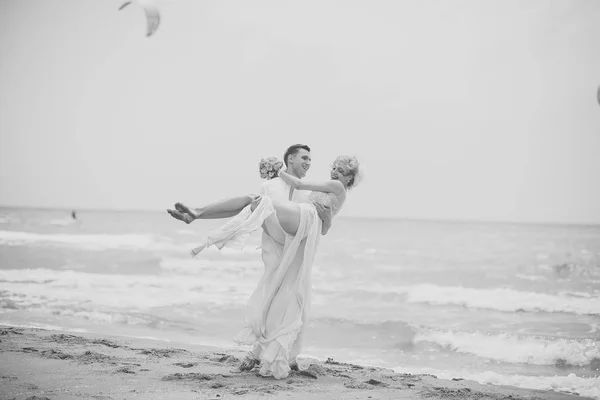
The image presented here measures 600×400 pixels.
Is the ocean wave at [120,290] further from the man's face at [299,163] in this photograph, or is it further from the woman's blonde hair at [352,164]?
the woman's blonde hair at [352,164]

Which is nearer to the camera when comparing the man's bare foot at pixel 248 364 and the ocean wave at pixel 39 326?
the man's bare foot at pixel 248 364

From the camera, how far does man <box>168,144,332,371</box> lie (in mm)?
4426

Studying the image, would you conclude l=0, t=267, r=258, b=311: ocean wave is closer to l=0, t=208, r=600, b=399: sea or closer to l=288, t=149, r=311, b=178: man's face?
l=0, t=208, r=600, b=399: sea

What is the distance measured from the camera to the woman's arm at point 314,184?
15.1 feet

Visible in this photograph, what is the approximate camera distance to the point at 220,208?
4.43 metres

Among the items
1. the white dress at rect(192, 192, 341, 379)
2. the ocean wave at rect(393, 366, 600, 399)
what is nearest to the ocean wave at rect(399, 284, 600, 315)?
the ocean wave at rect(393, 366, 600, 399)

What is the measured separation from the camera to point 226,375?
475 cm

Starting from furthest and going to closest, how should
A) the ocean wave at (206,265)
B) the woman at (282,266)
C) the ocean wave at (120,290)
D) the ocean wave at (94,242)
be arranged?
the ocean wave at (94,242)
the ocean wave at (206,265)
the ocean wave at (120,290)
the woman at (282,266)

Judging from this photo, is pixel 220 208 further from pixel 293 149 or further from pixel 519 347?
pixel 519 347

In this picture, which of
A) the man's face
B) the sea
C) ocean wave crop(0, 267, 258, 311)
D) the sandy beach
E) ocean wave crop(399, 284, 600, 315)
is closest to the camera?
the sandy beach

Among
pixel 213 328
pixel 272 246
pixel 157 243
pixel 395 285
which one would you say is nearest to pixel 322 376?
pixel 272 246

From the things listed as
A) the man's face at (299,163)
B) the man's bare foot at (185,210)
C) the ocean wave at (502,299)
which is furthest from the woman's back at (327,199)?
the ocean wave at (502,299)

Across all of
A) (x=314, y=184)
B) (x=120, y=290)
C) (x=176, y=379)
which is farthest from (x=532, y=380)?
(x=120, y=290)

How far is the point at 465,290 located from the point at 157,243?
18.3m
